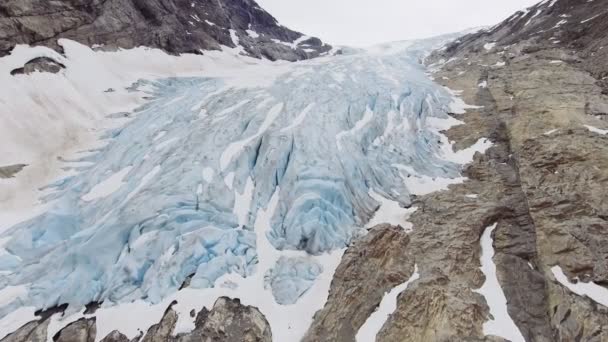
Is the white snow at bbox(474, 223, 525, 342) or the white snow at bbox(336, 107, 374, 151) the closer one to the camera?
the white snow at bbox(474, 223, 525, 342)

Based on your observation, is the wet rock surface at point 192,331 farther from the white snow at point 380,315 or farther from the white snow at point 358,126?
the white snow at point 358,126

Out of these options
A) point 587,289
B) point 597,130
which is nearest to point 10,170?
point 587,289

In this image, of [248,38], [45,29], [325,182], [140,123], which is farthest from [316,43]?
[325,182]

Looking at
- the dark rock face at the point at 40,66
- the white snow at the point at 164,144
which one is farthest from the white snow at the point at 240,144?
the dark rock face at the point at 40,66

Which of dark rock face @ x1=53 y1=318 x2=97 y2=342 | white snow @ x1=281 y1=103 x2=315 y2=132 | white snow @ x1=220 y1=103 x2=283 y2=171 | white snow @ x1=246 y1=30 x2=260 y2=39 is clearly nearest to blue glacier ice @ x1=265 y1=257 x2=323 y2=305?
dark rock face @ x1=53 y1=318 x2=97 y2=342

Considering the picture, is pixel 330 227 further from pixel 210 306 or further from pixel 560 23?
pixel 560 23

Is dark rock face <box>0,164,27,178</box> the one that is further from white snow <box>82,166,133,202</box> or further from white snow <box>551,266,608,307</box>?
white snow <box>551,266,608,307</box>
